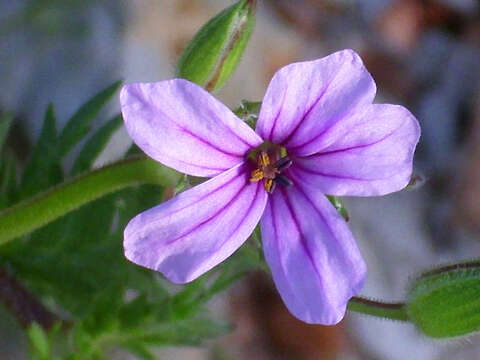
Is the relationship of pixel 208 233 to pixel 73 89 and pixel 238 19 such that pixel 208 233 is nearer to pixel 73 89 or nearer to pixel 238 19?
pixel 238 19

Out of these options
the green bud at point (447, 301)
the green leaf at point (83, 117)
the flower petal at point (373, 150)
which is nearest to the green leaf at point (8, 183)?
the green leaf at point (83, 117)

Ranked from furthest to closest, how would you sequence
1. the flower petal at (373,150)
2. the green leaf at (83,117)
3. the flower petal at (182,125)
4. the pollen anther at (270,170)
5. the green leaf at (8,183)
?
the green leaf at (8,183), the green leaf at (83,117), the pollen anther at (270,170), the flower petal at (373,150), the flower petal at (182,125)

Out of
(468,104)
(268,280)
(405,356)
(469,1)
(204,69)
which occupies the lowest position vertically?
(405,356)

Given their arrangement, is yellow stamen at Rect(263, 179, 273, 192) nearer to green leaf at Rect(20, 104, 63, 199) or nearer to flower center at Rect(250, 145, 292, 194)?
flower center at Rect(250, 145, 292, 194)

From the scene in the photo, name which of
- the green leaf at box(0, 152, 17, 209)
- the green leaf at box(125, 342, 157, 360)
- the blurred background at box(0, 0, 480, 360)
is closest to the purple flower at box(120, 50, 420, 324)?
the green leaf at box(125, 342, 157, 360)

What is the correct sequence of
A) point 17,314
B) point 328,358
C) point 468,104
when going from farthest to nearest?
point 468,104 → point 328,358 → point 17,314

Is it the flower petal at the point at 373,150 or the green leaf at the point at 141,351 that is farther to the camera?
the green leaf at the point at 141,351

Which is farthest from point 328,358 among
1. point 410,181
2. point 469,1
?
point 410,181

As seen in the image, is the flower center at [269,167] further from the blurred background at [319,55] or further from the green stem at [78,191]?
the blurred background at [319,55]
